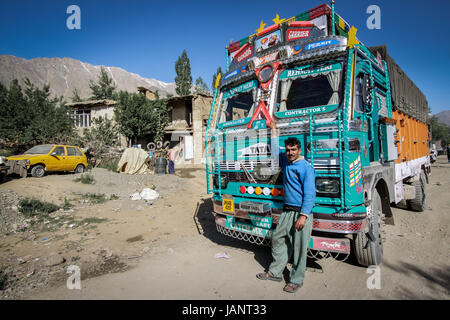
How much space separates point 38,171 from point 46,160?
0.59 metres

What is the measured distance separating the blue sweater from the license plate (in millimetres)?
1022

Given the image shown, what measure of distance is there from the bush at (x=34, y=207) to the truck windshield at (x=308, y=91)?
7.45 meters

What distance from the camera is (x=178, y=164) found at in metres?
20.1

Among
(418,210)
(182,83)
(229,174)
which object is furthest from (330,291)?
(182,83)

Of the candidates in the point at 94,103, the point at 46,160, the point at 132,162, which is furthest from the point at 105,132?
the point at 46,160

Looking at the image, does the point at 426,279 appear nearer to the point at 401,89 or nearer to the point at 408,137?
the point at 408,137

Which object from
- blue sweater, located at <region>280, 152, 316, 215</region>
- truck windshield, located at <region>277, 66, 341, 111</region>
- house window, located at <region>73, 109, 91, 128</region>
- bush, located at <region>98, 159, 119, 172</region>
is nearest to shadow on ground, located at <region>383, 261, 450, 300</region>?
blue sweater, located at <region>280, 152, 316, 215</region>

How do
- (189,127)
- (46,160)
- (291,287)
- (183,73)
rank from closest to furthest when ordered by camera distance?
(291,287), (46,160), (189,127), (183,73)

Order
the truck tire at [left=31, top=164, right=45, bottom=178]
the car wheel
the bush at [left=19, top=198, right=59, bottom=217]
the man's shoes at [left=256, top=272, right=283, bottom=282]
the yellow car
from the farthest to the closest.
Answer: the car wheel
the truck tire at [left=31, top=164, right=45, bottom=178]
the yellow car
the bush at [left=19, top=198, right=59, bottom=217]
the man's shoes at [left=256, top=272, right=283, bottom=282]

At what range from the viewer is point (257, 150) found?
3645mm

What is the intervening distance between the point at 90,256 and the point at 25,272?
899 millimetres

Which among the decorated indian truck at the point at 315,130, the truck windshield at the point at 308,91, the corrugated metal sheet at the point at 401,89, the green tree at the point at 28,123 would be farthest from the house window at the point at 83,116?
the corrugated metal sheet at the point at 401,89

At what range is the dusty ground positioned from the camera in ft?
9.88

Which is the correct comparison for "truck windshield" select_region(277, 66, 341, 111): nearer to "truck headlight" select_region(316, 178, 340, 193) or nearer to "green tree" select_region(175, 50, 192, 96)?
"truck headlight" select_region(316, 178, 340, 193)
